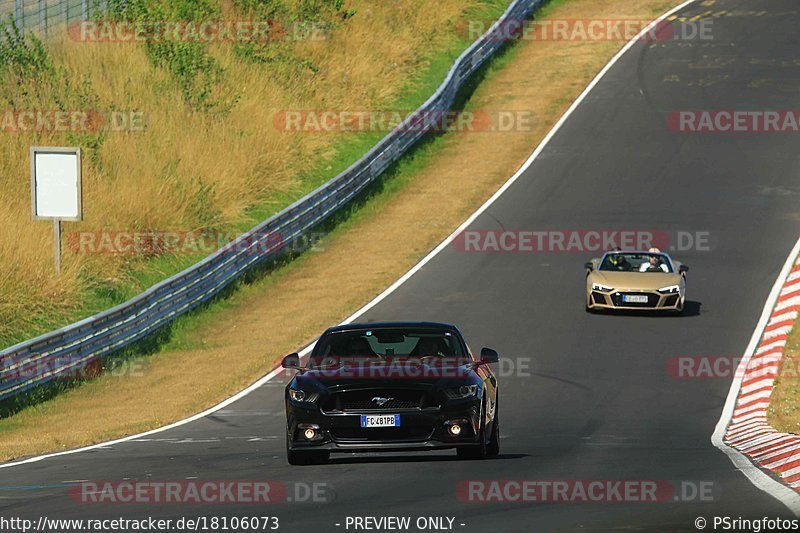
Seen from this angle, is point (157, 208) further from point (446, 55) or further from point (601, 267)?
point (446, 55)

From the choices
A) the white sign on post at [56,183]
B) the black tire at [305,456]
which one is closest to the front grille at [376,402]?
the black tire at [305,456]

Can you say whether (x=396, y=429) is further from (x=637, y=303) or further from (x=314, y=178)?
(x=314, y=178)

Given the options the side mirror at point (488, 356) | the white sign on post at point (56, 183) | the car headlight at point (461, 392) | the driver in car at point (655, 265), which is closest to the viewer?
the car headlight at point (461, 392)

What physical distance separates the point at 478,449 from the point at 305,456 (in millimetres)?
1707

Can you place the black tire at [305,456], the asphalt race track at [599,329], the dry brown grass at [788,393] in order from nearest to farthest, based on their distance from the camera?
the asphalt race track at [599,329]
the black tire at [305,456]
the dry brown grass at [788,393]

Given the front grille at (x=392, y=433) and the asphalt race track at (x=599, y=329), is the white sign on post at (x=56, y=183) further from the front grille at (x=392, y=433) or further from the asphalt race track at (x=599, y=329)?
the front grille at (x=392, y=433)

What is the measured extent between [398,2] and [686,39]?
10.6 meters

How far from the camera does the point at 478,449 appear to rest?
14398 mm

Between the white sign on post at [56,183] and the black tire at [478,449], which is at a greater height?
the white sign on post at [56,183]

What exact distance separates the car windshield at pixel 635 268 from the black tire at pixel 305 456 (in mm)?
15487

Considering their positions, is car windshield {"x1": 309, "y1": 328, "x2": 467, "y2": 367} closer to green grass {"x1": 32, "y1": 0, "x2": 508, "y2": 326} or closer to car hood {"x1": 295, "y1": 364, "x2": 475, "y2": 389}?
car hood {"x1": 295, "y1": 364, "x2": 475, "y2": 389}

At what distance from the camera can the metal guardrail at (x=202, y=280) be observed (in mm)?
23078

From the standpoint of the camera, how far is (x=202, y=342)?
28.1 meters

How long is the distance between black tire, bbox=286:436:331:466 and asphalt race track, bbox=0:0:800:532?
18cm
